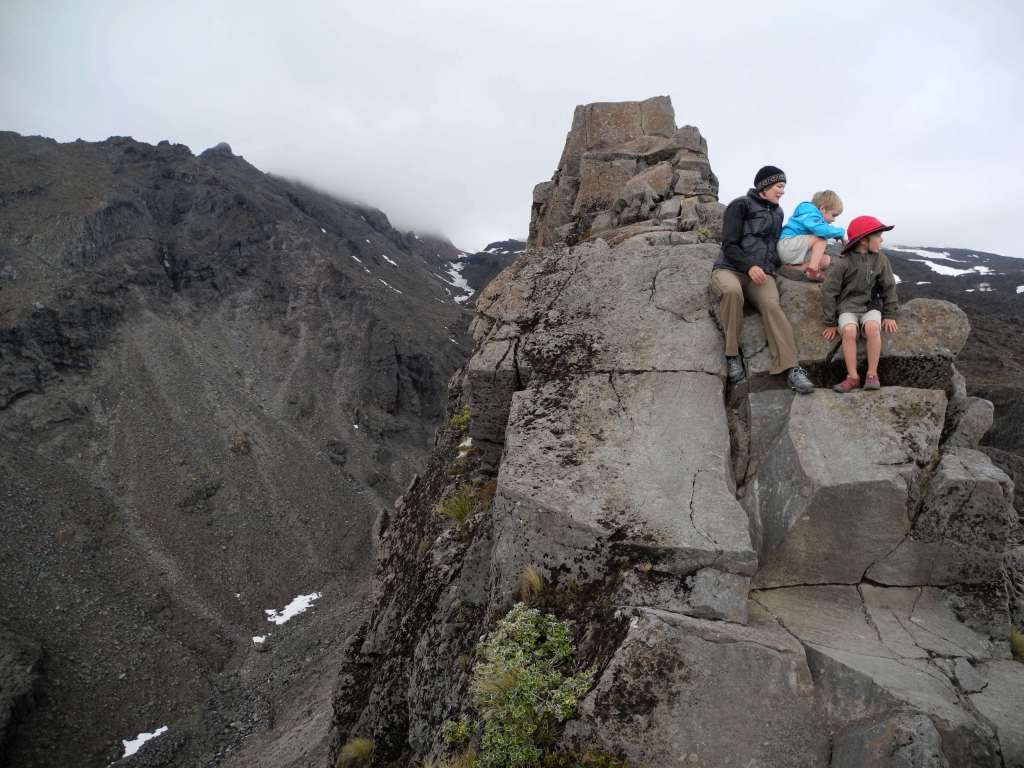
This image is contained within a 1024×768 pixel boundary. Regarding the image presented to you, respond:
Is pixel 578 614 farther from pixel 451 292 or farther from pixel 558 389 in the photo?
pixel 451 292

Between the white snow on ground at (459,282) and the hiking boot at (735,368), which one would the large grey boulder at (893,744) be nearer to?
the hiking boot at (735,368)

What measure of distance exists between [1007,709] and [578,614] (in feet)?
13.0

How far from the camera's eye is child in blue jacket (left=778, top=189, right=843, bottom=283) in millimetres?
8234

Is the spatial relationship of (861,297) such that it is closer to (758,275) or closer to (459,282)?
(758,275)

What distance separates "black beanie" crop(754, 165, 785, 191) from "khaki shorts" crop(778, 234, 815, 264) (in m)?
0.89

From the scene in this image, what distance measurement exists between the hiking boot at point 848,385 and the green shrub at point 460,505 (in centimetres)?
580

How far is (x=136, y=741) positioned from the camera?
117 feet

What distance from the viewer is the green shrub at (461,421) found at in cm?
1226

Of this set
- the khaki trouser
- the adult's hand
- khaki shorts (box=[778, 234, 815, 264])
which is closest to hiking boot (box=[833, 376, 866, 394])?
the khaki trouser

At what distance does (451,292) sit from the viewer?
150625 mm

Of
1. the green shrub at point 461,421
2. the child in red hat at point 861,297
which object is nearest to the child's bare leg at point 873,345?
the child in red hat at point 861,297

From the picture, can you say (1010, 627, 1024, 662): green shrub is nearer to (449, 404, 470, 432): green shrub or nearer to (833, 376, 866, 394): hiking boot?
(833, 376, 866, 394): hiking boot

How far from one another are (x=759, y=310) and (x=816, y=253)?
1.27 m

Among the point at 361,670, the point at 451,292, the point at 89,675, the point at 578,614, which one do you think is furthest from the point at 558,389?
the point at 451,292
